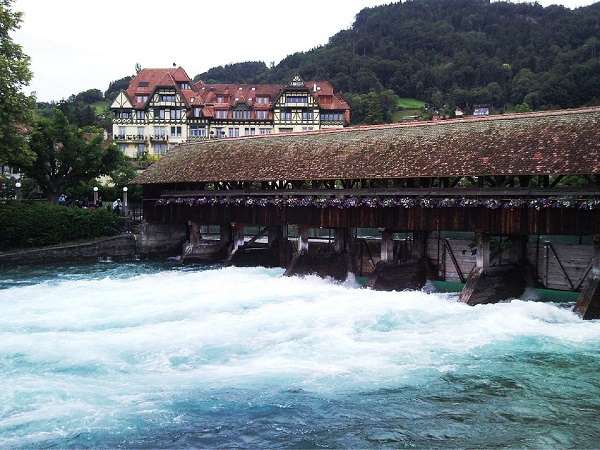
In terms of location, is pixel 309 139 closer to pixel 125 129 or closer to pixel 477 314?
pixel 477 314

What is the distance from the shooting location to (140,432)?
30.7 feet

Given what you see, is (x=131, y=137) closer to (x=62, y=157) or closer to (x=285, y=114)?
(x=285, y=114)

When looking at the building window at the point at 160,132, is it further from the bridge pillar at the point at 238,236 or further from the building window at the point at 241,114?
the bridge pillar at the point at 238,236

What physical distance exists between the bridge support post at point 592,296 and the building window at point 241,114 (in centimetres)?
4466

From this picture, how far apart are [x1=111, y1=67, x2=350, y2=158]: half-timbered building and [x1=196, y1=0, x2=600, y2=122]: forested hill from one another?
91.0 ft

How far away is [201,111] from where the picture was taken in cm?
5625

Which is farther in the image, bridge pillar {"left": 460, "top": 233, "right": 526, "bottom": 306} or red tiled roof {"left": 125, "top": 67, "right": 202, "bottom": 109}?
red tiled roof {"left": 125, "top": 67, "right": 202, "bottom": 109}

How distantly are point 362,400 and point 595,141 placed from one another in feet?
33.1

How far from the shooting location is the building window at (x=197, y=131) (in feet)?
186

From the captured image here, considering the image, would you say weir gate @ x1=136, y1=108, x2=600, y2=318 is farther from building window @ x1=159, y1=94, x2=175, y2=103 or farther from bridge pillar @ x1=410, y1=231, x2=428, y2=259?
building window @ x1=159, y1=94, x2=175, y2=103

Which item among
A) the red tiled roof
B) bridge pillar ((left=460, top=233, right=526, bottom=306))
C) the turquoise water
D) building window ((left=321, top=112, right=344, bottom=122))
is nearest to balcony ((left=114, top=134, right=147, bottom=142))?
the red tiled roof

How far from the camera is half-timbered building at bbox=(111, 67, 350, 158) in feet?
184

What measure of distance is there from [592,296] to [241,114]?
45621mm

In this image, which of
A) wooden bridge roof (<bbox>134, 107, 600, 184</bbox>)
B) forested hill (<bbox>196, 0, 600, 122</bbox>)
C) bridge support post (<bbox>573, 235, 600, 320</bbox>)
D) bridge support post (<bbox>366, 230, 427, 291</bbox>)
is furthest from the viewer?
forested hill (<bbox>196, 0, 600, 122</bbox>)
